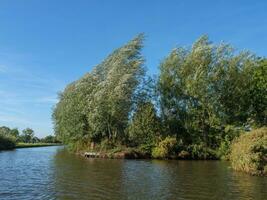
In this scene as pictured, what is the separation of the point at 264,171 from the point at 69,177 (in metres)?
17.4

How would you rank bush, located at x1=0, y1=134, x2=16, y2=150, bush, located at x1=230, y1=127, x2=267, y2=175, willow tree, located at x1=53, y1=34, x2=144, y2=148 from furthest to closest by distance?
bush, located at x1=0, y1=134, x2=16, y2=150 < willow tree, located at x1=53, y1=34, x2=144, y2=148 < bush, located at x1=230, y1=127, x2=267, y2=175

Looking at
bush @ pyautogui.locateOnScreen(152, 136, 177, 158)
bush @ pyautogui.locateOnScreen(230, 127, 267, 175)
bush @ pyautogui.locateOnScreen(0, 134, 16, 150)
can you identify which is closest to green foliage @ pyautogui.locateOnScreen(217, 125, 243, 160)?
bush @ pyautogui.locateOnScreen(152, 136, 177, 158)

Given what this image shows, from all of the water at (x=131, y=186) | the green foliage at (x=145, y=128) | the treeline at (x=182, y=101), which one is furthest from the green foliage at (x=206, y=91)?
the water at (x=131, y=186)

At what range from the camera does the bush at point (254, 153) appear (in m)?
35.0

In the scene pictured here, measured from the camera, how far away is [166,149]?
5869 centimetres

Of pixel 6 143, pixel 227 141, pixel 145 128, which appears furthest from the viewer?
pixel 6 143

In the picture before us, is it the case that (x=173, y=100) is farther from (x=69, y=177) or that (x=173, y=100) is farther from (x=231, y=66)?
(x=69, y=177)

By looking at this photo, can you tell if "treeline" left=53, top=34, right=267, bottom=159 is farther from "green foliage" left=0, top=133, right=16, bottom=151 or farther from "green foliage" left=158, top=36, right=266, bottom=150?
"green foliage" left=0, top=133, right=16, bottom=151

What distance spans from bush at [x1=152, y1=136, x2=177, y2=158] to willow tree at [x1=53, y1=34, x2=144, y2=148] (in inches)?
336

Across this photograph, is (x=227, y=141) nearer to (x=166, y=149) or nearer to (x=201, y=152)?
(x=201, y=152)

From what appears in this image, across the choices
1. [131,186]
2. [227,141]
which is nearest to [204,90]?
[227,141]

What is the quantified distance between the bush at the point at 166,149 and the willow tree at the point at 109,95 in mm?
8544

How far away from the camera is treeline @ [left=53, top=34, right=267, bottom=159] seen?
6050 centimetres

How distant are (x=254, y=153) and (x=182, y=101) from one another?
29.7 m
